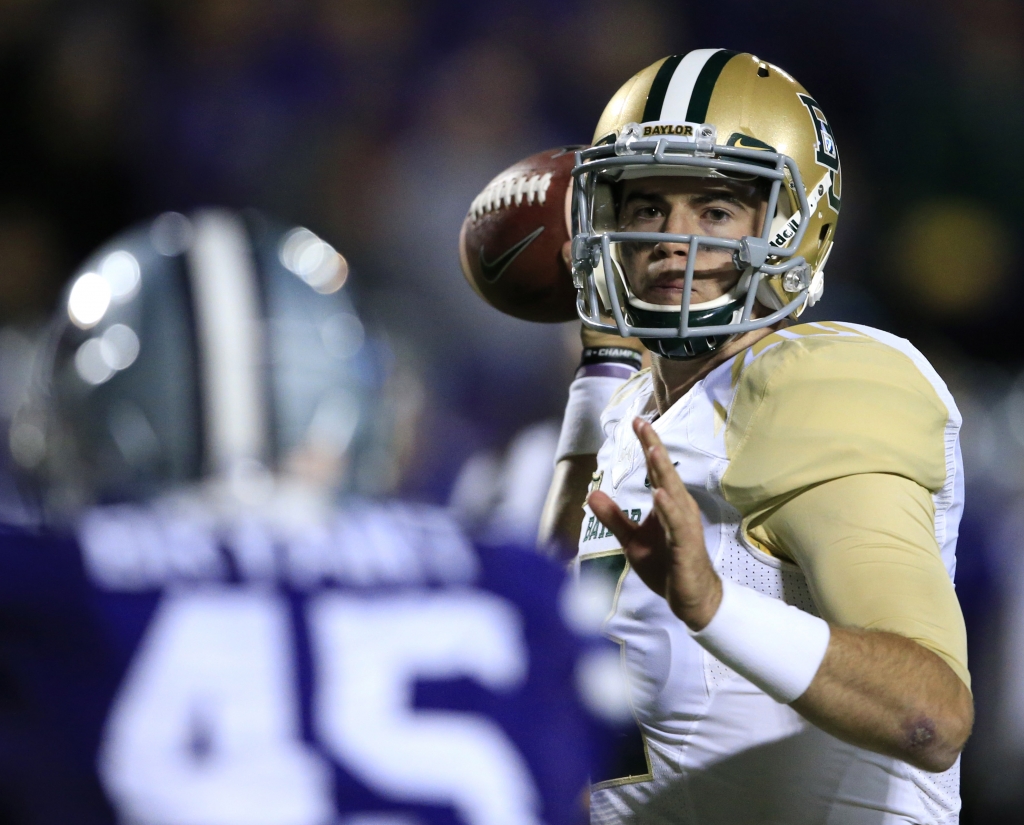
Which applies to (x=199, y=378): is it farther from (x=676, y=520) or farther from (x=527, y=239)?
(x=527, y=239)

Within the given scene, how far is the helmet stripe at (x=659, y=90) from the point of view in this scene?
1.87 metres

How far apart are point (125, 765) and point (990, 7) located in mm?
6091

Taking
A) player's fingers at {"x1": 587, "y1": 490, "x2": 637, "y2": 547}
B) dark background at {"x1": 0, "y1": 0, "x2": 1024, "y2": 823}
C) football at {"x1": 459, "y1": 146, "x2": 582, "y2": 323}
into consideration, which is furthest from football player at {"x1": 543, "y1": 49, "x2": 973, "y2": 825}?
dark background at {"x1": 0, "y1": 0, "x2": 1024, "y2": 823}

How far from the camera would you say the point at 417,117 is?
5469 mm

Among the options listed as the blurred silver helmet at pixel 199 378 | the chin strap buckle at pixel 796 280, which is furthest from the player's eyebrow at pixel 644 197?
the blurred silver helmet at pixel 199 378

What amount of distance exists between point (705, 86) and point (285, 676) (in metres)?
1.32

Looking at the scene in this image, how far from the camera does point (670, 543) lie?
1215 millimetres

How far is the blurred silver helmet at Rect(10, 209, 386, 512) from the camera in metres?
1.22

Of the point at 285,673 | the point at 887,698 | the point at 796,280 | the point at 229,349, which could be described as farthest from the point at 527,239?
the point at 285,673

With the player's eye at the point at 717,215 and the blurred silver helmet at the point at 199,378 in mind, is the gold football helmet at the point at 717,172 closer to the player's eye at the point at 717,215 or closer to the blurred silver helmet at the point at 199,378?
the player's eye at the point at 717,215

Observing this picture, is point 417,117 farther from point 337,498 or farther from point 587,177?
point 337,498

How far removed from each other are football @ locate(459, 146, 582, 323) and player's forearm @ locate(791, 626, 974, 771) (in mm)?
1237

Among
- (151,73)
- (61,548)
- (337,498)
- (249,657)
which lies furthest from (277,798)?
(151,73)

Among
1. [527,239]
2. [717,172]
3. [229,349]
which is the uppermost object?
[717,172]
